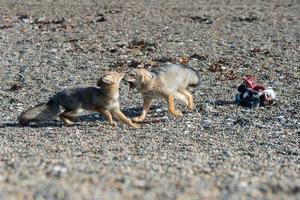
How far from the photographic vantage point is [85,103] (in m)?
9.54

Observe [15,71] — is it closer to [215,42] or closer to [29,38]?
[29,38]

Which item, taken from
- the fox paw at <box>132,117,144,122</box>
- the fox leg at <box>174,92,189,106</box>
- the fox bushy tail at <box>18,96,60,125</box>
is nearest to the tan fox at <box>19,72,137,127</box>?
the fox bushy tail at <box>18,96,60,125</box>

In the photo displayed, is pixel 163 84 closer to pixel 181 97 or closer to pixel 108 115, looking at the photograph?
pixel 181 97

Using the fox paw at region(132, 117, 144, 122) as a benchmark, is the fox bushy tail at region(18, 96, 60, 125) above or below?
above

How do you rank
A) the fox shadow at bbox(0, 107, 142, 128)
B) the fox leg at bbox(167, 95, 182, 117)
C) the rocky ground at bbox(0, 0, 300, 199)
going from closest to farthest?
the rocky ground at bbox(0, 0, 300, 199)
the fox shadow at bbox(0, 107, 142, 128)
the fox leg at bbox(167, 95, 182, 117)

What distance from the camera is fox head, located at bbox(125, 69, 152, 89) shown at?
10102 mm

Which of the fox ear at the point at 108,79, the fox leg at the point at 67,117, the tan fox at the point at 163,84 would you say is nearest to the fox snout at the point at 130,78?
the tan fox at the point at 163,84

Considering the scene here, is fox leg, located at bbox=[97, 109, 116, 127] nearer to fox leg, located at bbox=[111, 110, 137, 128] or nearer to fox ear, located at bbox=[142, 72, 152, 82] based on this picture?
fox leg, located at bbox=[111, 110, 137, 128]

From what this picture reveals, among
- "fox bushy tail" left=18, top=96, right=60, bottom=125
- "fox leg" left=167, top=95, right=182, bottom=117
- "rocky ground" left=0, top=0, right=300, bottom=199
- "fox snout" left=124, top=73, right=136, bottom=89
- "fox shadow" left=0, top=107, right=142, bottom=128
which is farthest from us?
"fox leg" left=167, top=95, right=182, bottom=117

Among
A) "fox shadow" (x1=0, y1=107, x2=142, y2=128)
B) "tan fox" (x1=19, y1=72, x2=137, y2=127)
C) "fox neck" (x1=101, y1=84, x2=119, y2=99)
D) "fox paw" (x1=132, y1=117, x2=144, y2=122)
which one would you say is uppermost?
"fox neck" (x1=101, y1=84, x2=119, y2=99)

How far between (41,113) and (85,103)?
0.64 metres

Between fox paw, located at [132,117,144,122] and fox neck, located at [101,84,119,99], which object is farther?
fox paw, located at [132,117,144,122]

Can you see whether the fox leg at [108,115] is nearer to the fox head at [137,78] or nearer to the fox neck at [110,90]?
the fox neck at [110,90]

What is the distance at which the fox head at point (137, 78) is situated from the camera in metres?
10.1
